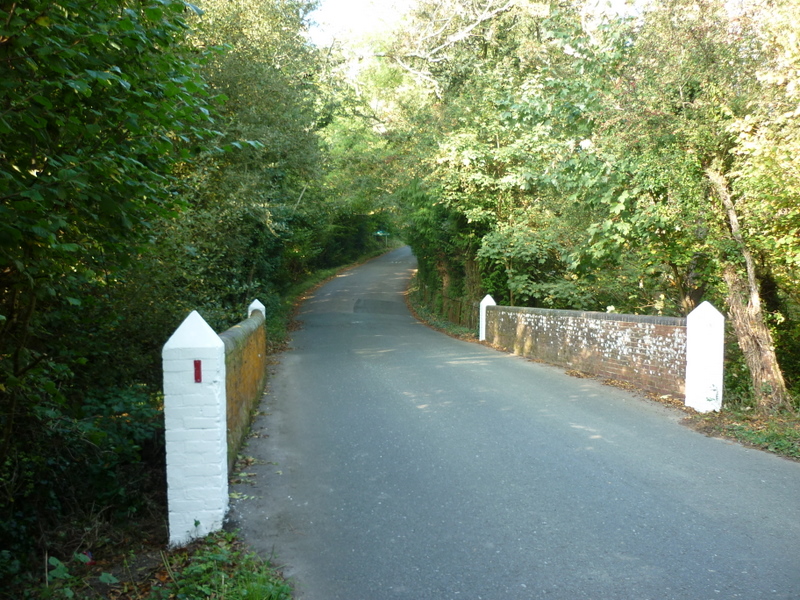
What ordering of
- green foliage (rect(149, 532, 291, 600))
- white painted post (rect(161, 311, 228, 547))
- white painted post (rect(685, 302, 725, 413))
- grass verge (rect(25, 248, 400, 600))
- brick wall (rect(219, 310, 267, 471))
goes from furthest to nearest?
white painted post (rect(685, 302, 725, 413))
brick wall (rect(219, 310, 267, 471))
white painted post (rect(161, 311, 228, 547))
grass verge (rect(25, 248, 400, 600))
green foliage (rect(149, 532, 291, 600))

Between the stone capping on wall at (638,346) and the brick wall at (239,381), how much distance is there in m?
6.13

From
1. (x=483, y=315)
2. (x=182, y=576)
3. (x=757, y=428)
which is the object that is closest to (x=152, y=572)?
(x=182, y=576)

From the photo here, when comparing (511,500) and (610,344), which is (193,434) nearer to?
(511,500)

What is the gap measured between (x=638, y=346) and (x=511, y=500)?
618cm

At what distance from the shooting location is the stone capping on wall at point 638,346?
8.65 metres

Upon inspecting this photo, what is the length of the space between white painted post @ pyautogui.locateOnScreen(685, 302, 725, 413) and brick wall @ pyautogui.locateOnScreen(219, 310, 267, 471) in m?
6.12

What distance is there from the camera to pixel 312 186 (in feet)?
60.6

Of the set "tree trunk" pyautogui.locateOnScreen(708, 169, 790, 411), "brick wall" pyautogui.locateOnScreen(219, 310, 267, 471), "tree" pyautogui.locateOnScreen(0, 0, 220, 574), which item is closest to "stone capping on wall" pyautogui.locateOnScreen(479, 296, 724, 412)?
"tree trunk" pyautogui.locateOnScreen(708, 169, 790, 411)

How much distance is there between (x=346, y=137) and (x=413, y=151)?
895cm

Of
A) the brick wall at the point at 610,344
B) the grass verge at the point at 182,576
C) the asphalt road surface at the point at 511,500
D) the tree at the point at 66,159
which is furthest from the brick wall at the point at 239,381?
the brick wall at the point at 610,344

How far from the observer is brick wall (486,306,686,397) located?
9.81m

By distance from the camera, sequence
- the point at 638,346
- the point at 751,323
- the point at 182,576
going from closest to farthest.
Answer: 1. the point at 182,576
2. the point at 751,323
3. the point at 638,346

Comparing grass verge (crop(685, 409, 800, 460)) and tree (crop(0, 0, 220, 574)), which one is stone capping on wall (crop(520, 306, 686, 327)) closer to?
grass verge (crop(685, 409, 800, 460))

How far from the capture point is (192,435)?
504 cm
